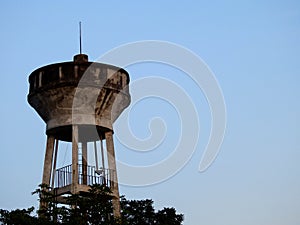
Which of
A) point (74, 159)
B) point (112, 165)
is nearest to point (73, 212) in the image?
point (74, 159)

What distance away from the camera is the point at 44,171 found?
24.0 metres

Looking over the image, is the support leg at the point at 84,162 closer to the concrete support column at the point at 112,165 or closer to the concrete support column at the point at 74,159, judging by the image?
the concrete support column at the point at 74,159

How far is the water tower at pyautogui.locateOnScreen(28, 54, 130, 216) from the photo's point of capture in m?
23.7

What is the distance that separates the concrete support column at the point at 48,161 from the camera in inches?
942

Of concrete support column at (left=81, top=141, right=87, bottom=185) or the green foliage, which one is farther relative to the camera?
concrete support column at (left=81, top=141, right=87, bottom=185)

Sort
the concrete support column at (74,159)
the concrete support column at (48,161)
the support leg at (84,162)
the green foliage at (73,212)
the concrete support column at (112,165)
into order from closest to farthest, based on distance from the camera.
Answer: the green foliage at (73,212) → the concrete support column at (74,159) → the concrete support column at (48,161) → the support leg at (84,162) → the concrete support column at (112,165)

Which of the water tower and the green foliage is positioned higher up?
the water tower

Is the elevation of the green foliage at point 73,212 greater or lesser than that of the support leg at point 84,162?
lesser

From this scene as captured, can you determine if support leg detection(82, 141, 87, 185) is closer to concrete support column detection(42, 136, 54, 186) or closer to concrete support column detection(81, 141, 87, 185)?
concrete support column detection(81, 141, 87, 185)

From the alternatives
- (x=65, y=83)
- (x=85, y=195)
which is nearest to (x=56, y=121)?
(x=65, y=83)

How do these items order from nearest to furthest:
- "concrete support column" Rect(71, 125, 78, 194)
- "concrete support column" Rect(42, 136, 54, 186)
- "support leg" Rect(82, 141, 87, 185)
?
"concrete support column" Rect(71, 125, 78, 194), "concrete support column" Rect(42, 136, 54, 186), "support leg" Rect(82, 141, 87, 185)

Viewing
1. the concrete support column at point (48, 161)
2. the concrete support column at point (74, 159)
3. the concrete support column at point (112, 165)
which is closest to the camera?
the concrete support column at point (74, 159)

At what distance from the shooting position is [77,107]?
78.5ft

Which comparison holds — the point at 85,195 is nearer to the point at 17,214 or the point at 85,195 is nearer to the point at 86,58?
the point at 17,214
